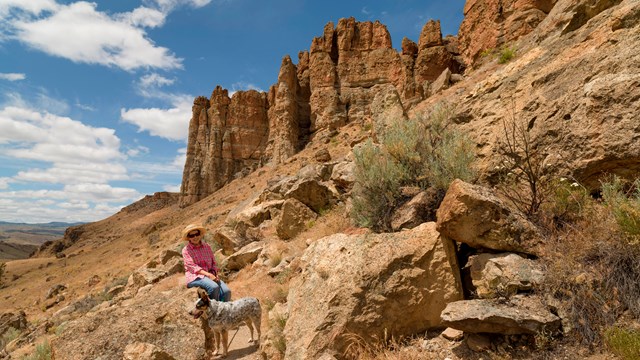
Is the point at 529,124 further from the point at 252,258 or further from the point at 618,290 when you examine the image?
the point at 252,258

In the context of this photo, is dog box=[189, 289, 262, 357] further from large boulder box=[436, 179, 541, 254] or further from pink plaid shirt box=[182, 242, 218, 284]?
large boulder box=[436, 179, 541, 254]

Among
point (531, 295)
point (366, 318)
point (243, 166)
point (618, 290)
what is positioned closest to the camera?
point (618, 290)

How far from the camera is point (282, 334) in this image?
4.44 metres

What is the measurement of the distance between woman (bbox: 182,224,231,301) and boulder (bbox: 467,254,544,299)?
3.87m

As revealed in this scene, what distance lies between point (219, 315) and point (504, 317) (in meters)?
3.80

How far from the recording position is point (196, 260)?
5805 millimetres

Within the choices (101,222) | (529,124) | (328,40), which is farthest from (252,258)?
(101,222)

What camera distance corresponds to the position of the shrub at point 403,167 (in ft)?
16.9

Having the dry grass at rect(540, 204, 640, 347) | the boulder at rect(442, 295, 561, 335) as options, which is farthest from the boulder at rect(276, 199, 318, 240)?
the dry grass at rect(540, 204, 640, 347)

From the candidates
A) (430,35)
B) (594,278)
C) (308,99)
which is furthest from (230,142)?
(594,278)

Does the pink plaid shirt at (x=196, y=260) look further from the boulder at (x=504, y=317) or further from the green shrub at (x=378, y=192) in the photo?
the boulder at (x=504, y=317)

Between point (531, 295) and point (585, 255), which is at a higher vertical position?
point (585, 255)

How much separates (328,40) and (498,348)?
47899 millimetres

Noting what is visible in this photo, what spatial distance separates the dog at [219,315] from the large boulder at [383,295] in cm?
Answer: 127
